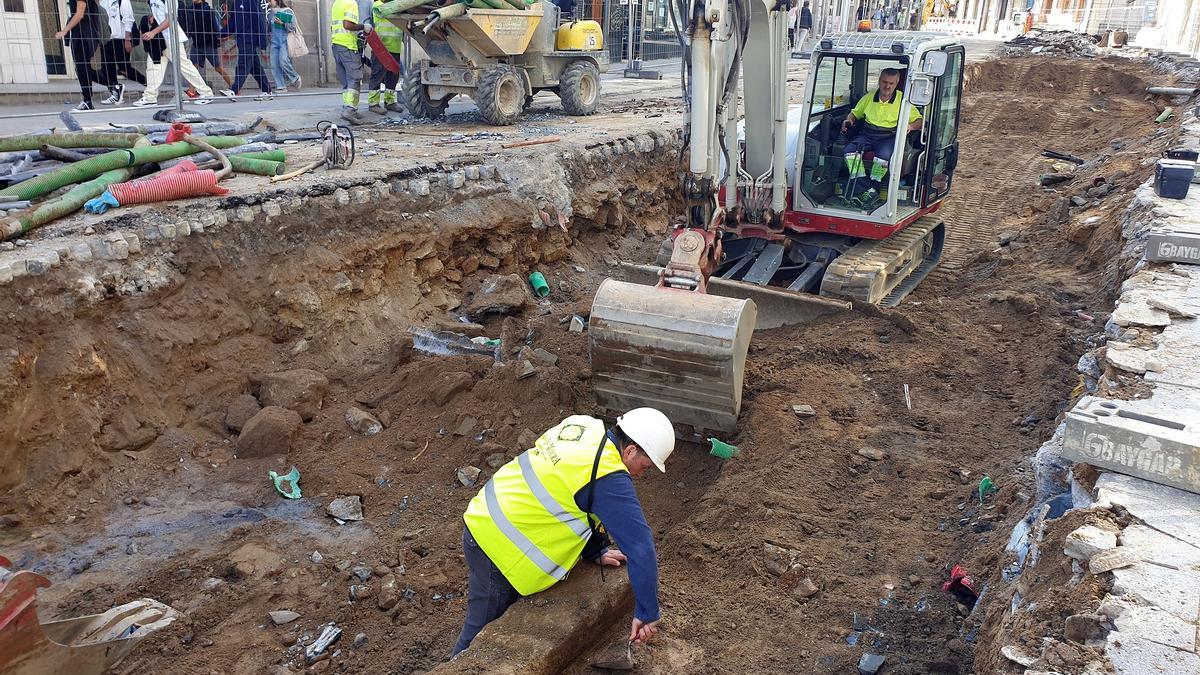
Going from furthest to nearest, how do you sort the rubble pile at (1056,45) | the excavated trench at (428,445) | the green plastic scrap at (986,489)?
the rubble pile at (1056,45)
the green plastic scrap at (986,489)
the excavated trench at (428,445)

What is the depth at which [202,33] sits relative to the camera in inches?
503

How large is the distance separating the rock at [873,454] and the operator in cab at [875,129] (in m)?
3.25

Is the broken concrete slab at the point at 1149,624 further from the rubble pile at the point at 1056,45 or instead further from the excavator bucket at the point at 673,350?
the rubble pile at the point at 1056,45

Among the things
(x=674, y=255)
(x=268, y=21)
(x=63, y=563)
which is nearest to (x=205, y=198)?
(x=63, y=563)

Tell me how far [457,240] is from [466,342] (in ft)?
4.51

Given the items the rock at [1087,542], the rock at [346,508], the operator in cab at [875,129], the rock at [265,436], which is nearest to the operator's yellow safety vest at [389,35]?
the operator in cab at [875,129]

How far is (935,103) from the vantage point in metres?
8.34

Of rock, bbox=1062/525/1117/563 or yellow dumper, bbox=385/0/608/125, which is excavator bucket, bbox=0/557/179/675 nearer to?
rock, bbox=1062/525/1117/563

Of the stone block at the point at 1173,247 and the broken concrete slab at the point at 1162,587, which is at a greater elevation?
the stone block at the point at 1173,247

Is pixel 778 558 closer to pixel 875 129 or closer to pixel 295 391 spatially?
pixel 295 391

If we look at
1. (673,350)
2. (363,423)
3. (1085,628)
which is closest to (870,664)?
(1085,628)

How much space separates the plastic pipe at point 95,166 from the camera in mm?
6637

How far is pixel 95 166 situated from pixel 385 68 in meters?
6.08

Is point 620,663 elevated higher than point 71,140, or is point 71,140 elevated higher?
point 71,140
